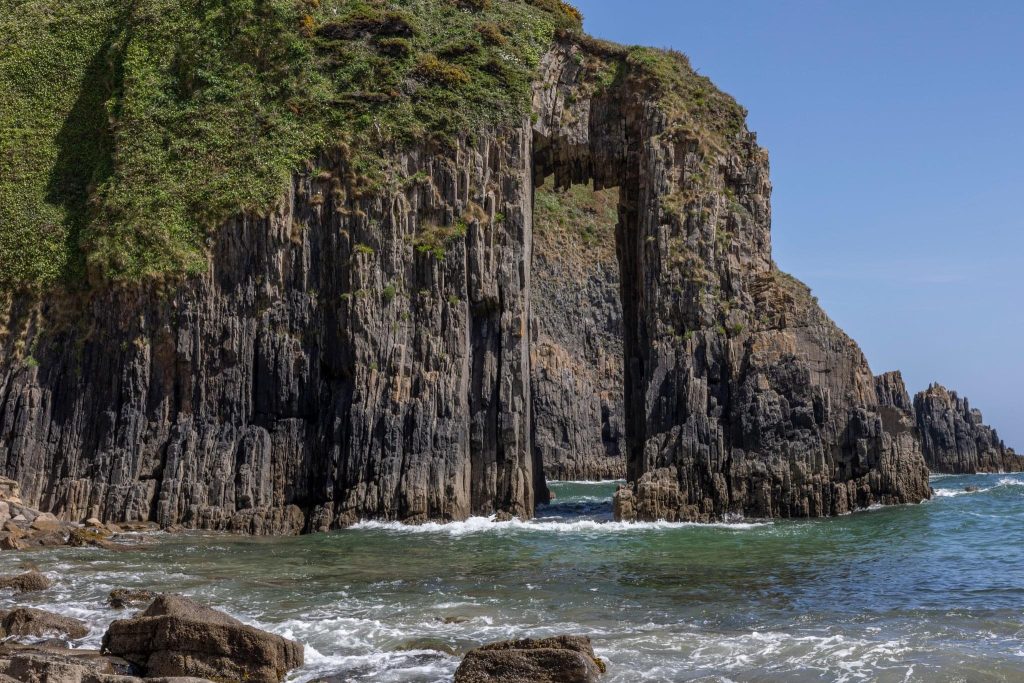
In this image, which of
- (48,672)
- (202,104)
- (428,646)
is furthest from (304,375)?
(48,672)

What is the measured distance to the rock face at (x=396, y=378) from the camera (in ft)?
113

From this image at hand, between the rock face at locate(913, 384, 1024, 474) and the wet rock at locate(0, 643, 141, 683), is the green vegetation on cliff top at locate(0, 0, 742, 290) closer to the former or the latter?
the wet rock at locate(0, 643, 141, 683)

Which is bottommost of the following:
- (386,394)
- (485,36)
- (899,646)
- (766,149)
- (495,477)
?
(899,646)

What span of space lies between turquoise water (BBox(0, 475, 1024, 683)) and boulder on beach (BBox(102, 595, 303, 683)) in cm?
53

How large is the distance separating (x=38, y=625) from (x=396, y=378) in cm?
2110

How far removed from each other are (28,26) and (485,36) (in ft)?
71.1

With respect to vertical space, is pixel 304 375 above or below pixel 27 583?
above

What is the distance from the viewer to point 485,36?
42219mm

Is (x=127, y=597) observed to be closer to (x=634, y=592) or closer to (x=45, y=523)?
(x=634, y=592)

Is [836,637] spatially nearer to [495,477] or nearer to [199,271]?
[495,477]

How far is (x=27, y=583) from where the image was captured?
19719 millimetres

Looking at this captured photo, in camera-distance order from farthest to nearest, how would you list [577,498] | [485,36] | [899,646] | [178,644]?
1. [577,498]
2. [485,36]
3. [899,646]
4. [178,644]

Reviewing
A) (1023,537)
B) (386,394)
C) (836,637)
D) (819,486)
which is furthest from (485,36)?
(836,637)

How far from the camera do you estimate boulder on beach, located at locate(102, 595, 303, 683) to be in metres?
Result: 13.0
